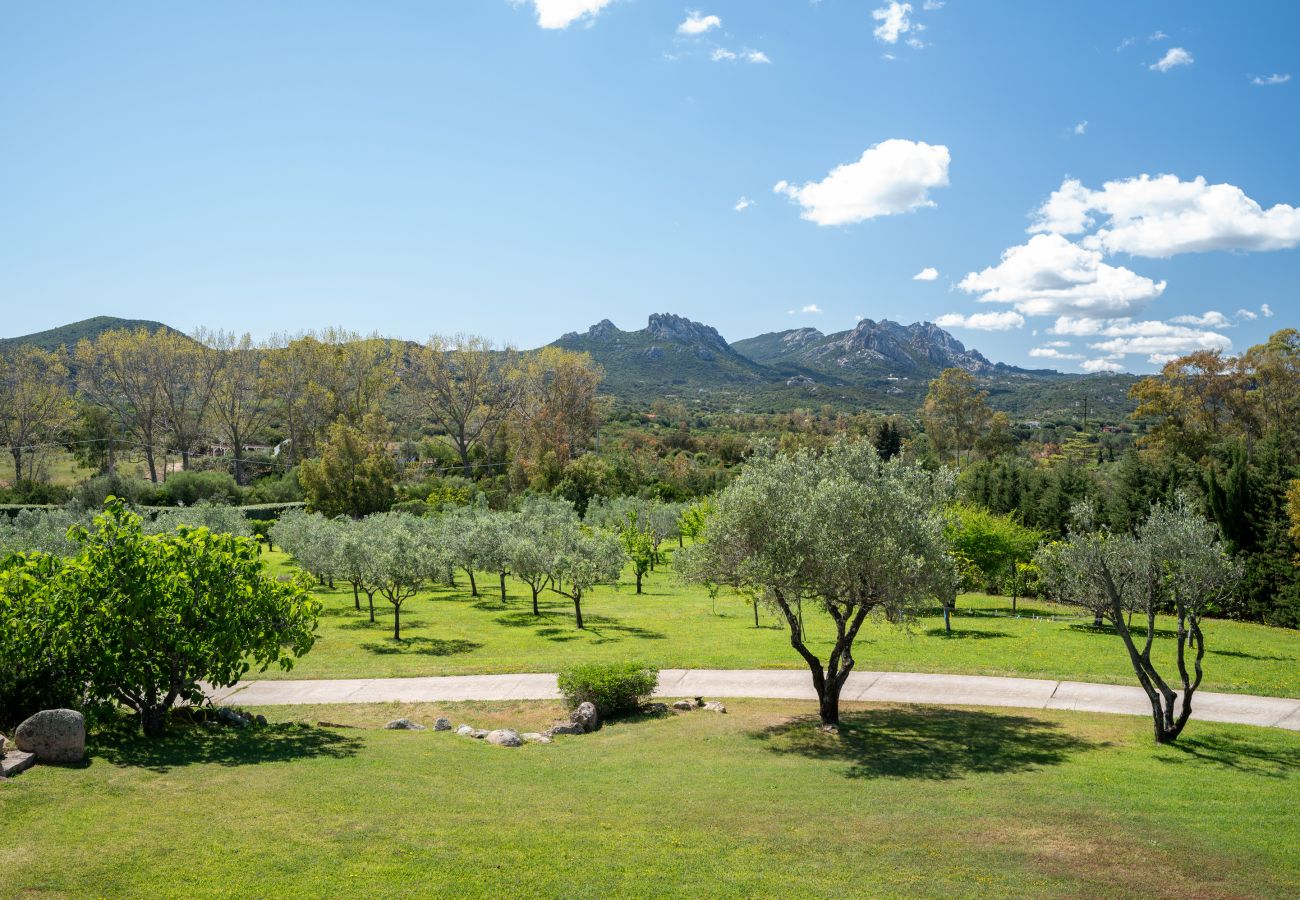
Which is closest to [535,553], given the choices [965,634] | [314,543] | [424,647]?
[424,647]

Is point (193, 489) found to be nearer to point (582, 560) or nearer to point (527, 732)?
point (582, 560)

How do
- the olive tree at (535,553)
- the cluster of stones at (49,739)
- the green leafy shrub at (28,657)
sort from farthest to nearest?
the olive tree at (535,553) < the green leafy shrub at (28,657) < the cluster of stones at (49,739)

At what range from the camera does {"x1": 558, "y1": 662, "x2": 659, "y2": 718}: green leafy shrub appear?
55.8ft

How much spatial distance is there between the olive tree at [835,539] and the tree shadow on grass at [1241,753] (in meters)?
4.72

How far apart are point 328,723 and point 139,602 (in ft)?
17.1

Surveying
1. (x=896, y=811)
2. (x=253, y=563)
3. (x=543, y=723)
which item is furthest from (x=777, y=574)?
(x=253, y=563)

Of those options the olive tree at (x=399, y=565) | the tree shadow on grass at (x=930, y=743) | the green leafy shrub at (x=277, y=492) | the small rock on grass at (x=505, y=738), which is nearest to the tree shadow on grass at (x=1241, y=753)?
the tree shadow on grass at (x=930, y=743)

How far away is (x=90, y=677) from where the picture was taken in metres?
12.0

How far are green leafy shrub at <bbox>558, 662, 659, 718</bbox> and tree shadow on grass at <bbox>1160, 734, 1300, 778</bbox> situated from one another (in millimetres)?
9984

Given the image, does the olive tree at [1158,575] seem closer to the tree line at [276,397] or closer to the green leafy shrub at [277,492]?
the tree line at [276,397]

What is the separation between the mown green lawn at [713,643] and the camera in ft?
70.1

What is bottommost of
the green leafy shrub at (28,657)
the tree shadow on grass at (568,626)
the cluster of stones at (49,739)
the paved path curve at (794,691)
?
the tree shadow on grass at (568,626)

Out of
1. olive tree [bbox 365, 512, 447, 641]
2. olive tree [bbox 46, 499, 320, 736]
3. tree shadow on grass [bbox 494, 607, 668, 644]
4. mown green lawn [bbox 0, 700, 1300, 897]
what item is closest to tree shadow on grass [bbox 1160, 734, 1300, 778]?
mown green lawn [bbox 0, 700, 1300, 897]

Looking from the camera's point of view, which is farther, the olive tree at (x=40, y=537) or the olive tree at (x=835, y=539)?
the olive tree at (x=40, y=537)
